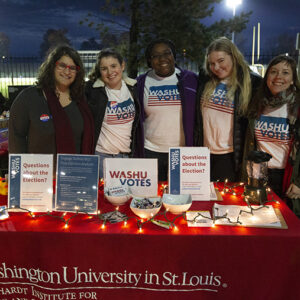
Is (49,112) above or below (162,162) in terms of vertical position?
above

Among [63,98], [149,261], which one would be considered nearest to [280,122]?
[149,261]

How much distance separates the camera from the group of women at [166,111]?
2150mm

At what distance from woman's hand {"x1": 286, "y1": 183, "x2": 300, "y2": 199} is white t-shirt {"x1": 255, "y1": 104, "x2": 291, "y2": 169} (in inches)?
6.7

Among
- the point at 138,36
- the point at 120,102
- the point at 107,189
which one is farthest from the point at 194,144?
the point at 138,36

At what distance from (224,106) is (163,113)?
515mm

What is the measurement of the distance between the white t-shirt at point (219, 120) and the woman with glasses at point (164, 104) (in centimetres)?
16

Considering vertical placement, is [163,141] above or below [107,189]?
above

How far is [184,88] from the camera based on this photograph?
2570mm

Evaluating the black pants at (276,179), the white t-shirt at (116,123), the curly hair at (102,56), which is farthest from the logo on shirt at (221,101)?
the curly hair at (102,56)

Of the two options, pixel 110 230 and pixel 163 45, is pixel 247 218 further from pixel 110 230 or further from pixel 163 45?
pixel 163 45

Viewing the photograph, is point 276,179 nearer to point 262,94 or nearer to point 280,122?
point 280,122

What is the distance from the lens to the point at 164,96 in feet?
8.41

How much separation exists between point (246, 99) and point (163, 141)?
77cm

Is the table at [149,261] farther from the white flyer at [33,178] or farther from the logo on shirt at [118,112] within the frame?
the logo on shirt at [118,112]
